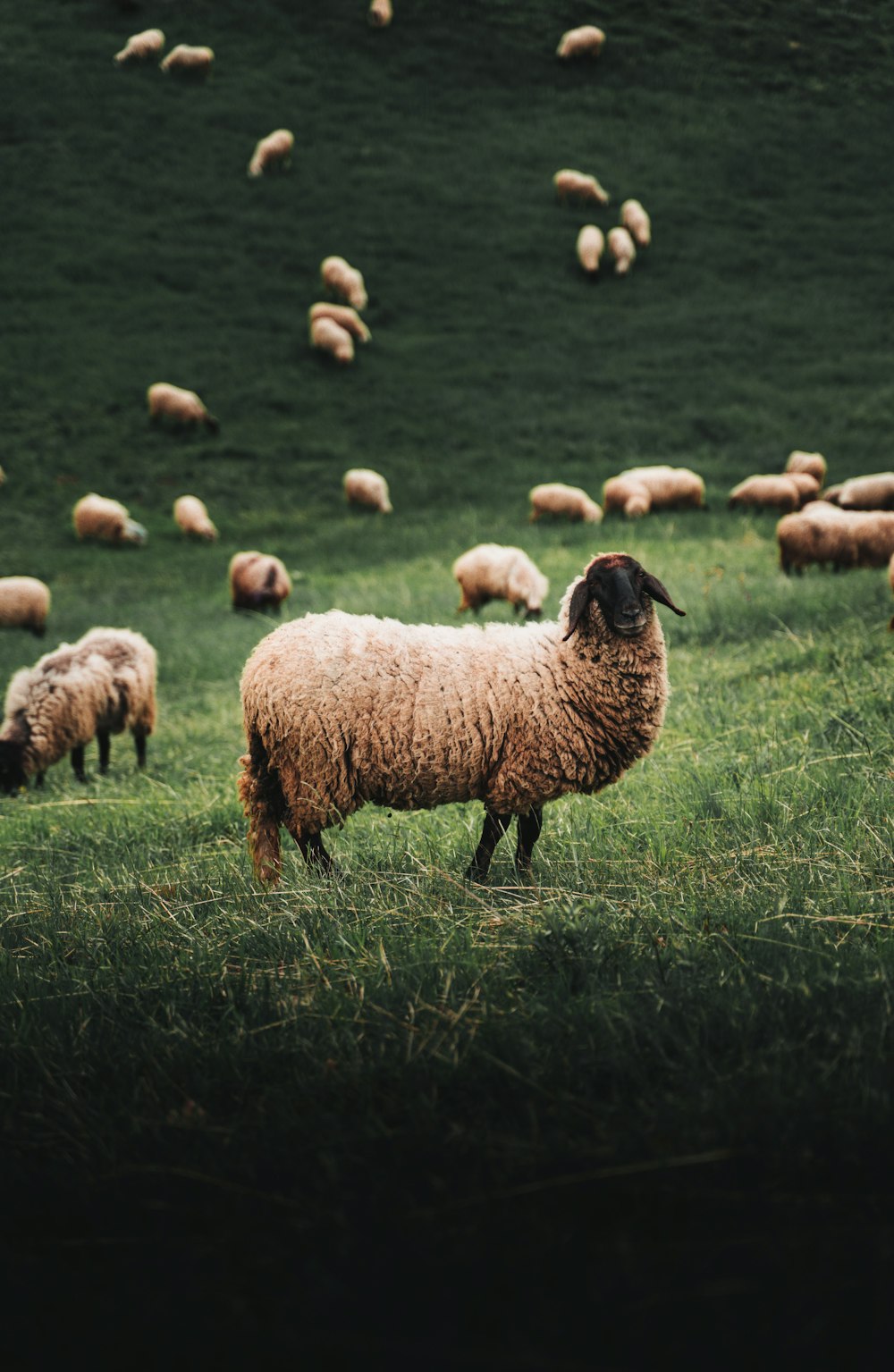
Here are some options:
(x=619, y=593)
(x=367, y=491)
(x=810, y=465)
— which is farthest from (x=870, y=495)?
(x=619, y=593)

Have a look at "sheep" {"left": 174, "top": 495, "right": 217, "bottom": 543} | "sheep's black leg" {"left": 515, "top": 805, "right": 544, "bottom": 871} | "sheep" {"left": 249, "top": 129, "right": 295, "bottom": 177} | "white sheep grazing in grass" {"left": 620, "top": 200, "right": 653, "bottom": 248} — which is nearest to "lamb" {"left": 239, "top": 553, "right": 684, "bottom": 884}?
"sheep's black leg" {"left": 515, "top": 805, "right": 544, "bottom": 871}

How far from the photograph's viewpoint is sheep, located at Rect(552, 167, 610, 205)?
2577 centimetres

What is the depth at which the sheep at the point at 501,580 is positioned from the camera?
35.5 ft

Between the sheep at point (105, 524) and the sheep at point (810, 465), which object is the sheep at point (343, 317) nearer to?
the sheep at point (105, 524)

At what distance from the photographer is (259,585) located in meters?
12.7

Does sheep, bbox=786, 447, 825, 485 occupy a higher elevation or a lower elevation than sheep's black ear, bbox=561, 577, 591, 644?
lower

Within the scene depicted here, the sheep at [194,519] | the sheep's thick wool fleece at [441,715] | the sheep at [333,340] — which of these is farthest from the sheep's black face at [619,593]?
the sheep at [333,340]

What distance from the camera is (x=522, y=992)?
2396 millimetres

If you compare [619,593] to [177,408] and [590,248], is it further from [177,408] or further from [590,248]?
[590,248]

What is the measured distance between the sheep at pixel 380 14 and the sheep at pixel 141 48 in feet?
22.0

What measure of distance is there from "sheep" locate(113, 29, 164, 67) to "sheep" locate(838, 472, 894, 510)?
2670 cm

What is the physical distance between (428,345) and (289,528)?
7.68 m

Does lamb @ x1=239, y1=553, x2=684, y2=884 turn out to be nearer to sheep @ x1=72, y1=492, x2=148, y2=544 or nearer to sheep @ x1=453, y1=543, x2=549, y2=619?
sheep @ x1=453, y1=543, x2=549, y2=619

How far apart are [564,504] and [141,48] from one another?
2372 cm
